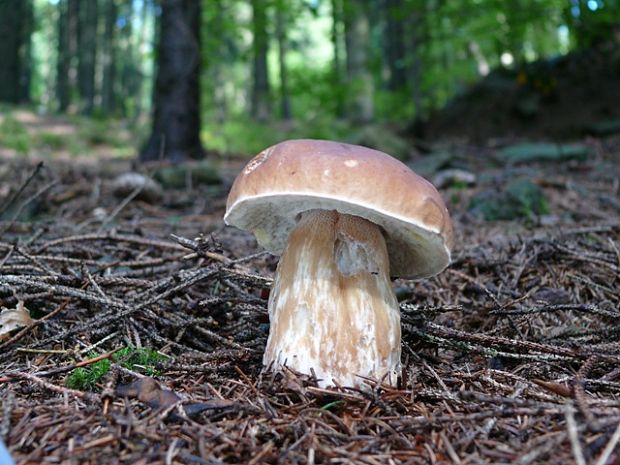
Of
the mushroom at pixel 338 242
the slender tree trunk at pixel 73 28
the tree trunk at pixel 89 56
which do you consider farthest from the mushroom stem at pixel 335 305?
the slender tree trunk at pixel 73 28

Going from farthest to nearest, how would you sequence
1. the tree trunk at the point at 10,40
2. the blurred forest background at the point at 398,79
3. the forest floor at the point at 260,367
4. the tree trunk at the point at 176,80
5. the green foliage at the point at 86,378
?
the tree trunk at the point at 10,40 → the blurred forest background at the point at 398,79 → the tree trunk at the point at 176,80 → the green foliage at the point at 86,378 → the forest floor at the point at 260,367

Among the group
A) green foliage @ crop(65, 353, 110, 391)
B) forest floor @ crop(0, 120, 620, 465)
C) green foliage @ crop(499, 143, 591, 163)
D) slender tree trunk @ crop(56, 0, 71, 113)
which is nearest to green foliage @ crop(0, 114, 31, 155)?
forest floor @ crop(0, 120, 620, 465)

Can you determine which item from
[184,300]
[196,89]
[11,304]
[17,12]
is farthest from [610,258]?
[17,12]

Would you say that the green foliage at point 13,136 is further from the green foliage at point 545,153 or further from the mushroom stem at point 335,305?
the mushroom stem at point 335,305

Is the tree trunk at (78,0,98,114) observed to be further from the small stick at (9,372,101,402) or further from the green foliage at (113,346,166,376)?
the small stick at (9,372,101,402)

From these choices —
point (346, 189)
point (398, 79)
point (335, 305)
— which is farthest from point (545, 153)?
point (398, 79)

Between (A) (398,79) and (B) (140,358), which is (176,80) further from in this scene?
(A) (398,79)
